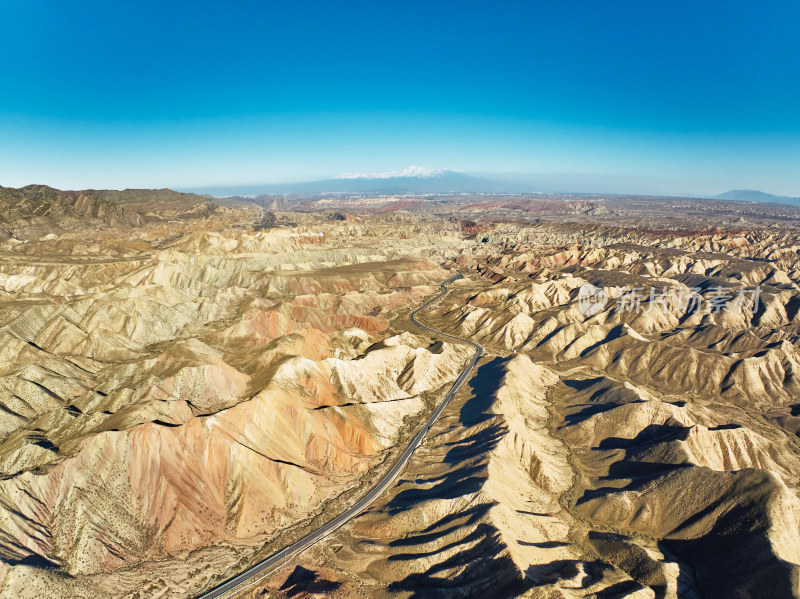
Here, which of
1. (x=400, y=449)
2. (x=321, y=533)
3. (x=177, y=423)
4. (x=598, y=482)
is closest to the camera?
(x=321, y=533)

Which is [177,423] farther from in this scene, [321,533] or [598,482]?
[598,482]

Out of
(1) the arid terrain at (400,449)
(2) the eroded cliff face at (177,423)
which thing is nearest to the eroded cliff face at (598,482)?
(1) the arid terrain at (400,449)

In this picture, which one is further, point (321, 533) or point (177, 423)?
point (177, 423)

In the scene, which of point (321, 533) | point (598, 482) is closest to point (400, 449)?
point (321, 533)

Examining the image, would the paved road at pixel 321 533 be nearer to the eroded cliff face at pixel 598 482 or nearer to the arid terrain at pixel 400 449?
the arid terrain at pixel 400 449

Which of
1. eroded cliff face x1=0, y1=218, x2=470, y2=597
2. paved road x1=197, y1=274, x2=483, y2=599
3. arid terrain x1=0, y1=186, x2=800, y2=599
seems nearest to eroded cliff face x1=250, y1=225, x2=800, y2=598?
arid terrain x1=0, y1=186, x2=800, y2=599

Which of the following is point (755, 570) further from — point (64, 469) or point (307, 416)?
point (64, 469)
